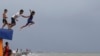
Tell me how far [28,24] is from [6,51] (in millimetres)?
1960

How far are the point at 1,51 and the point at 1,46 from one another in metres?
0.28

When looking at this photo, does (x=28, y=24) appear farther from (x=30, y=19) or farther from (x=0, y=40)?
(x=0, y=40)

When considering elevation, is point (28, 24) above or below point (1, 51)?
above

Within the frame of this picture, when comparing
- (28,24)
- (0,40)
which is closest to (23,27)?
(28,24)

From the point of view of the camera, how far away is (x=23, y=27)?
21812mm

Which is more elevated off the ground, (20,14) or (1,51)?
(20,14)

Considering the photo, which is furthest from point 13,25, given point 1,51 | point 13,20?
point 1,51

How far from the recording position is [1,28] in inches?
817

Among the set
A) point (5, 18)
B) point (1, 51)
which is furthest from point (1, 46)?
point (5, 18)

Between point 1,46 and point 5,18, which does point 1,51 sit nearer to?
point 1,46

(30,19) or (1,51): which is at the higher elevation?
(30,19)

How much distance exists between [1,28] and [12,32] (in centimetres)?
63

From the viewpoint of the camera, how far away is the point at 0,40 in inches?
818

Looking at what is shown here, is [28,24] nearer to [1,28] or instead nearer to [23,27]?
[23,27]
